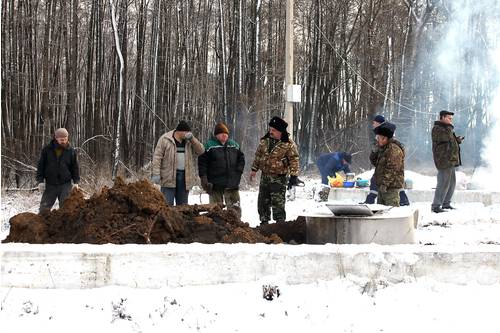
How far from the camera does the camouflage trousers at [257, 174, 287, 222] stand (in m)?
9.38

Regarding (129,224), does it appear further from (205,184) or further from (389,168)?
(389,168)

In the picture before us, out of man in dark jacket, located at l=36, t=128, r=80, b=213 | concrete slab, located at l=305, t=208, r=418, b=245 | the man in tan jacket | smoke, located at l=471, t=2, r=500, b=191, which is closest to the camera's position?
concrete slab, located at l=305, t=208, r=418, b=245

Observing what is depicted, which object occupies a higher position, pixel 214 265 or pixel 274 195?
pixel 274 195

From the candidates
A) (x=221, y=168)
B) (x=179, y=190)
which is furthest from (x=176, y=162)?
(x=221, y=168)

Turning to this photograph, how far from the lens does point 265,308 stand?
206 inches

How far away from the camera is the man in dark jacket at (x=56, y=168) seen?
34.6 ft

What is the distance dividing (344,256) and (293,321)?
0.97 m

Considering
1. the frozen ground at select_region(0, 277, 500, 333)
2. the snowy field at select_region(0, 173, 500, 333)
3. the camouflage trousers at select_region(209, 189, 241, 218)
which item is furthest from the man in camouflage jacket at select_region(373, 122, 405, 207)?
the frozen ground at select_region(0, 277, 500, 333)

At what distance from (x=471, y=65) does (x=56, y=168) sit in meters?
27.4

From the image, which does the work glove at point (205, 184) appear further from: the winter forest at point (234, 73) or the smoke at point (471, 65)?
the smoke at point (471, 65)

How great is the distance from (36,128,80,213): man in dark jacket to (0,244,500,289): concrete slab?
4774 mm

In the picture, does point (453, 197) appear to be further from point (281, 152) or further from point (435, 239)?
point (281, 152)

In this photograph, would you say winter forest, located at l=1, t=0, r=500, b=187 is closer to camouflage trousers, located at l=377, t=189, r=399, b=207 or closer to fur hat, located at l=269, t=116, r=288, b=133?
fur hat, located at l=269, t=116, r=288, b=133

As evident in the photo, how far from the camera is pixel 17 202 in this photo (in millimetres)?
15859
